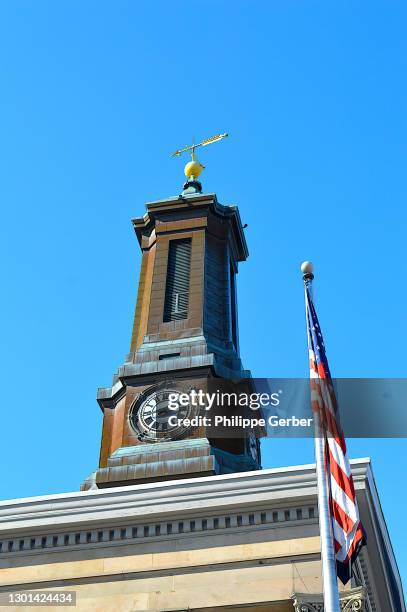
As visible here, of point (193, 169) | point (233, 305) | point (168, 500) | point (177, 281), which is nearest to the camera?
point (168, 500)

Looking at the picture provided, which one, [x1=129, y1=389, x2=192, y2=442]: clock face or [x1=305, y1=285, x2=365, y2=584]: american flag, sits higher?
[x1=129, y1=389, x2=192, y2=442]: clock face

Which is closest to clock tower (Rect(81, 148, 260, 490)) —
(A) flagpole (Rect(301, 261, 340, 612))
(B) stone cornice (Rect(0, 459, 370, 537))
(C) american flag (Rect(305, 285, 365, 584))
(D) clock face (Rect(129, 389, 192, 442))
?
(D) clock face (Rect(129, 389, 192, 442))

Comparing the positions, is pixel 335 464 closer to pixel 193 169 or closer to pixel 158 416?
pixel 158 416

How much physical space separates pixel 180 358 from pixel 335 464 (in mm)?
15739

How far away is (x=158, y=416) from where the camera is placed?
29203 mm

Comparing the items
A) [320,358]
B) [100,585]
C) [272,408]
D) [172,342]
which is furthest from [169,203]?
[320,358]

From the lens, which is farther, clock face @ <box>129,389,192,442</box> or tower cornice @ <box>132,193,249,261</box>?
tower cornice @ <box>132,193,249,261</box>

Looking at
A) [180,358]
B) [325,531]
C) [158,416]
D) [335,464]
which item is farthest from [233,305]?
[325,531]

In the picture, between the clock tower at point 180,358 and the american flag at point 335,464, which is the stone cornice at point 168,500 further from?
the clock tower at point 180,358

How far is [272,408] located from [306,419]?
3.07 meters

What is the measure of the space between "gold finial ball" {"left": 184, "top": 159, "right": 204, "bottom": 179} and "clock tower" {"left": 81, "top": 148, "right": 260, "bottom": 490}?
1.88 m

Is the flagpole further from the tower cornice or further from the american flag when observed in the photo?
the tower cornice

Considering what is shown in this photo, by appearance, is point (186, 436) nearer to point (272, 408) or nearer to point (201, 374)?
point (201, 374)

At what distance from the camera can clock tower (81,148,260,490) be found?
27.7 m
